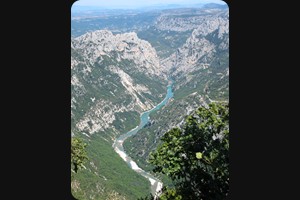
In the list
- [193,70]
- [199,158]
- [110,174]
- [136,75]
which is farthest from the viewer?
[136,75]

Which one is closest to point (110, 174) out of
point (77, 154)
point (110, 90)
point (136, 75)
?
point (77, 154)

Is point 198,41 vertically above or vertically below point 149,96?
above

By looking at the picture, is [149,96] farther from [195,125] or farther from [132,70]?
[195,125]

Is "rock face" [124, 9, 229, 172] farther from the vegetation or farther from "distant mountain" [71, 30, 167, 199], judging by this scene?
"distant mountain" [71, 30, 167, 199]

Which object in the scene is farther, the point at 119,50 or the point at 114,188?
the point at 119,50

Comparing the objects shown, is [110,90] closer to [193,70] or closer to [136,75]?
[136,75]

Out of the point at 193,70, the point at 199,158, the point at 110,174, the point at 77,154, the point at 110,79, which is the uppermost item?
the point at 199,158

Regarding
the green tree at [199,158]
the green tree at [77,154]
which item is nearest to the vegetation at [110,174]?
the green tree at [77,154]

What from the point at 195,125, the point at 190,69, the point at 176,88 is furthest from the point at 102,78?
the point at 195,125
